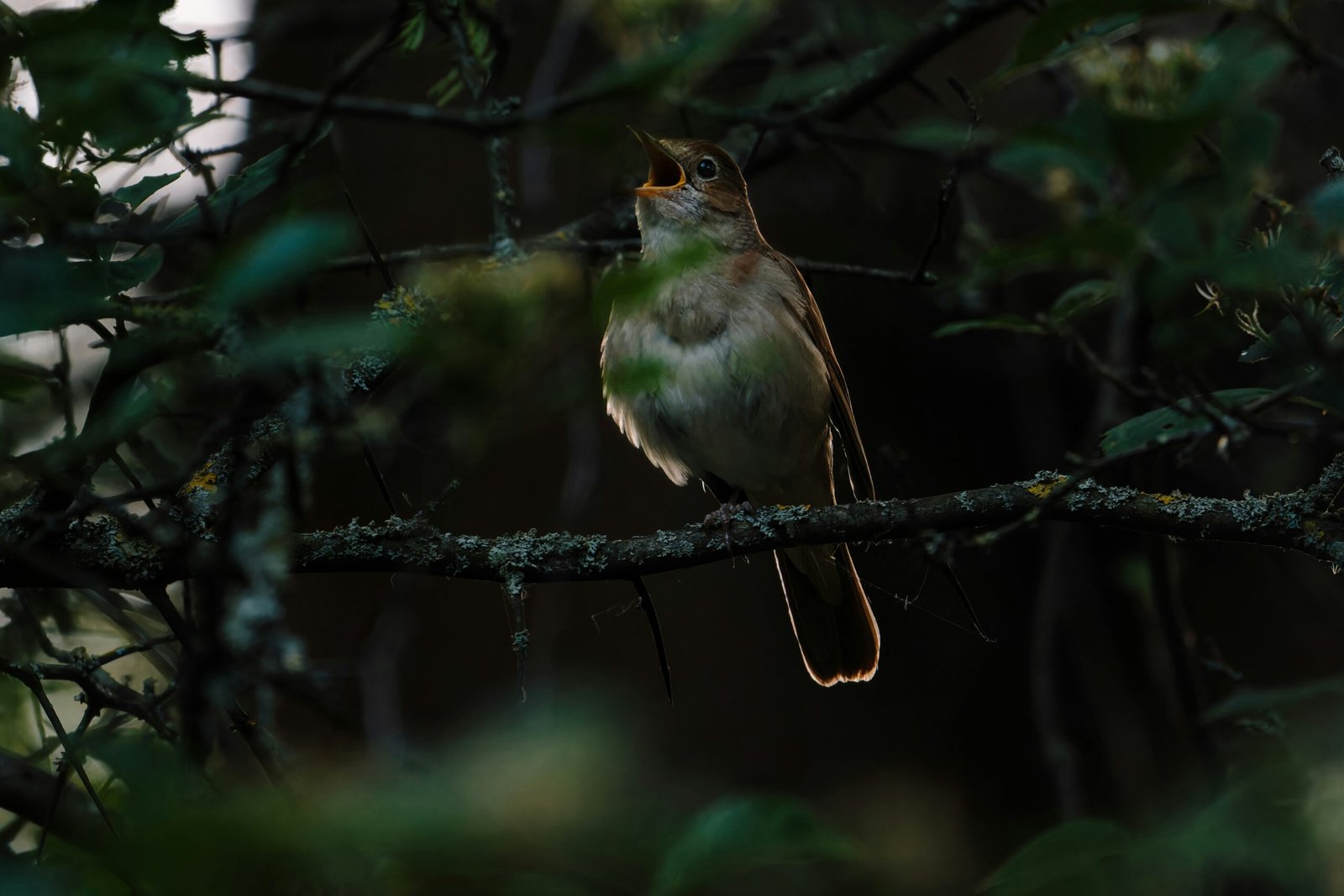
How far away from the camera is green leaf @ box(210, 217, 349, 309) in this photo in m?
0.97

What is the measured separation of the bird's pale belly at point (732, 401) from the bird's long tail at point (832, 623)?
15.9 inches

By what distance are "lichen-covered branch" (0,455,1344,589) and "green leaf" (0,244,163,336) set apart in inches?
47.2

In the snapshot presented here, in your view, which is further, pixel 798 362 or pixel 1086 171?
pixel 798 362

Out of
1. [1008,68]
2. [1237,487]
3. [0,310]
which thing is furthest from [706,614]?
[0,310]

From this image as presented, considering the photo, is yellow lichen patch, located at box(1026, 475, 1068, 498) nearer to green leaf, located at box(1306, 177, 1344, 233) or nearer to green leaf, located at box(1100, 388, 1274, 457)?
green leaf, located at box(1100, 388, 1274, 457)

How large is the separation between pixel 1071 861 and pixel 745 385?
113 inches

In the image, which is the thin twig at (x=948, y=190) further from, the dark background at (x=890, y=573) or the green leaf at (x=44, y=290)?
the green leaf at (x=44, y=290)

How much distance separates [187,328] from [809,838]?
2.53ft

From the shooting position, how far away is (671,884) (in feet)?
3.02

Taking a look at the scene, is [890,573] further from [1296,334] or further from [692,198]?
[1296,334]

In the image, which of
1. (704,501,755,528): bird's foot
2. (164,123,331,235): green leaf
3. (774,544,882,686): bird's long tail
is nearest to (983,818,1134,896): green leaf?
(164,123,331,235): green leaf

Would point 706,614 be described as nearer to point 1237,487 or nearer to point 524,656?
point 1237,487

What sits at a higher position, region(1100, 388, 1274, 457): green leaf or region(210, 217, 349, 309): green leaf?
region(210, 217, 349, 309): green leaf

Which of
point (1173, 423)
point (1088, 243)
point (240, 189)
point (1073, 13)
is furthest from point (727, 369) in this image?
point (1088, 243)
